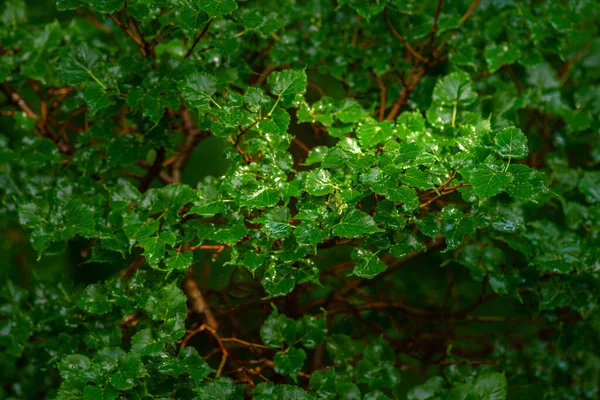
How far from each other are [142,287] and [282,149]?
0.35 m

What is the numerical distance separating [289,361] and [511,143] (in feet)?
1.72

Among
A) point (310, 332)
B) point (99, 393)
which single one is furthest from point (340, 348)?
point (99, 393)

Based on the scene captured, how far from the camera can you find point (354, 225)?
871 mm

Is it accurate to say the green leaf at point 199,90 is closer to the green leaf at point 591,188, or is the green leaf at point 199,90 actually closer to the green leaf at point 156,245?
Answer: the green leaf at point 156,245

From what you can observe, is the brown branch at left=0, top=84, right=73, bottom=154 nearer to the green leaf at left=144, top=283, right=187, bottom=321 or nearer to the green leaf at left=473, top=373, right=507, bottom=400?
the green leaf at left=144, top=283, right=187, bottom=321

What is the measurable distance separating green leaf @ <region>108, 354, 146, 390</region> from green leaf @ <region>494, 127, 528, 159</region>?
0.62 m

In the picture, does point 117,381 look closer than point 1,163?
Yes

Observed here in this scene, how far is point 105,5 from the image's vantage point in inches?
37.8

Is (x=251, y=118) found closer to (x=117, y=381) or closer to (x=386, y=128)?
(x=386, y=128)

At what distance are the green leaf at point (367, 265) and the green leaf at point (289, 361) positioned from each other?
25 cm

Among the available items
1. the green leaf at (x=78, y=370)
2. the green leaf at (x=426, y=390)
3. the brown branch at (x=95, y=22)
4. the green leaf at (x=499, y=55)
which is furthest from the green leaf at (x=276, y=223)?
the brown branch at (x=95, y=22)

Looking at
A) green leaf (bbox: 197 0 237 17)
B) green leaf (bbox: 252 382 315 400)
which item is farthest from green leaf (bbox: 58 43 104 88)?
green leaf (bbox: 252 382 315 400)

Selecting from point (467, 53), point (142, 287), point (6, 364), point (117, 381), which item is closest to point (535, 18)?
point (467, 53)

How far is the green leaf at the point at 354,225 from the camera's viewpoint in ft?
2.81
